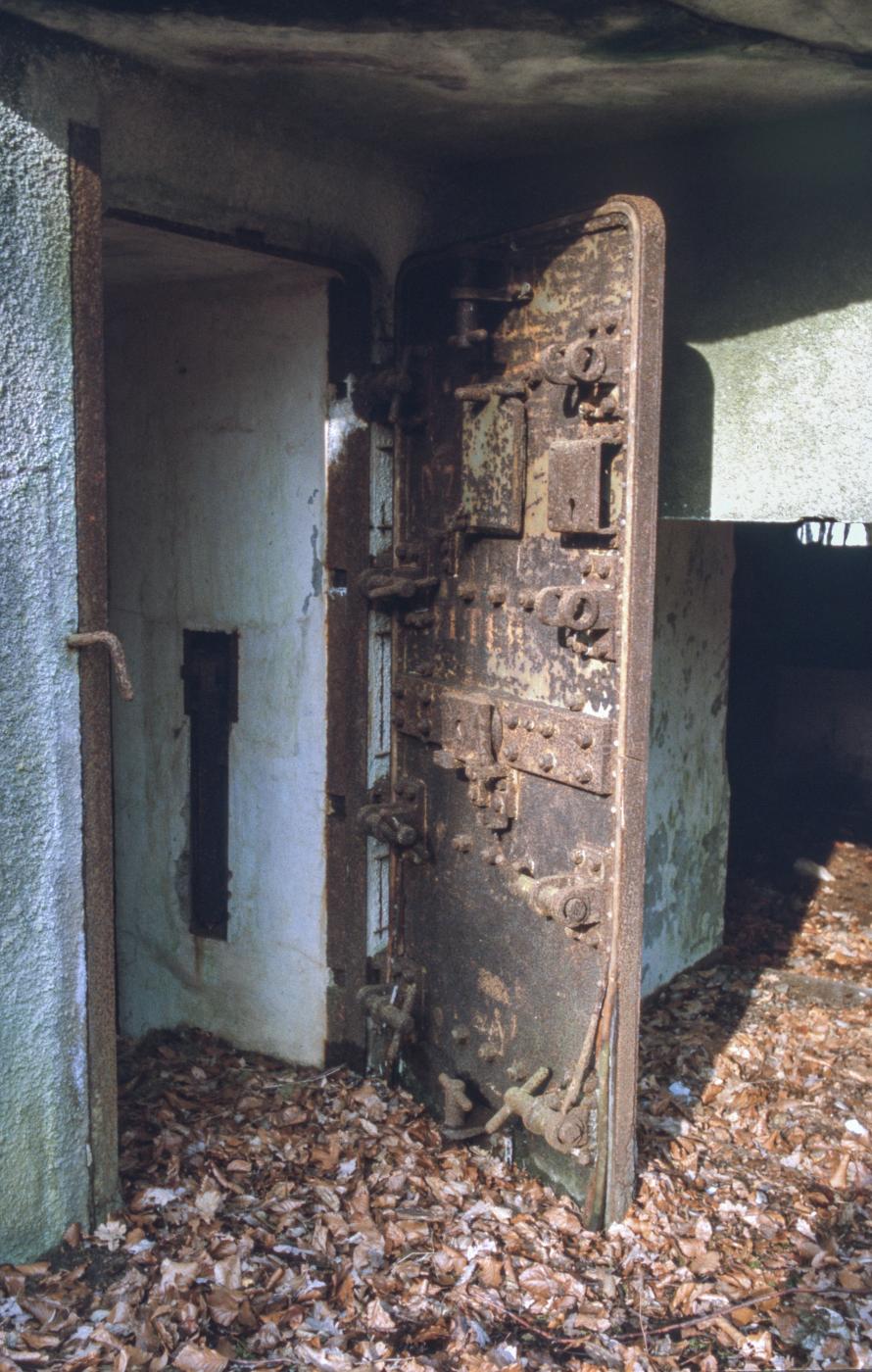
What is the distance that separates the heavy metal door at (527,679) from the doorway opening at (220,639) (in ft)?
1.13

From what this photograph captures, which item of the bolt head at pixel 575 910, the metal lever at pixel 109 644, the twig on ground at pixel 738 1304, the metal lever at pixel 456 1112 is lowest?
the twig on ground at pixel 738 1304

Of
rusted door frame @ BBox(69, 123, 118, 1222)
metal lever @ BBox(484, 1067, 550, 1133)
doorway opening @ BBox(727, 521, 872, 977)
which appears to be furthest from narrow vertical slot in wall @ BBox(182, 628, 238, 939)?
doorway opening @ BBox(727, 521, 872, 977)

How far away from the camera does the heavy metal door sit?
314 cm

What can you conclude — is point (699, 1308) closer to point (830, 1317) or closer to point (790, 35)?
point (830, 1317)

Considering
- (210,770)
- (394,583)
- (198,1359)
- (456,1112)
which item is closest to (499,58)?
(394,583)

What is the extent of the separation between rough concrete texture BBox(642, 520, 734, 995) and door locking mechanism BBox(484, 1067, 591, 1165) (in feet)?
5.43

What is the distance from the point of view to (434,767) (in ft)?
12.8

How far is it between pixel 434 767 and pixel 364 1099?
1.26 m

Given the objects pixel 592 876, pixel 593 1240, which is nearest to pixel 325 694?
pixel 592 876

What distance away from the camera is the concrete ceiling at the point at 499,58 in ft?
8.71

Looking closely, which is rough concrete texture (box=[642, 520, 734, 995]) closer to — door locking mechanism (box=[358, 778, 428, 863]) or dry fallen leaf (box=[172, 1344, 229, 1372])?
door locking mechanism (box=[358, 778, 428, 863])

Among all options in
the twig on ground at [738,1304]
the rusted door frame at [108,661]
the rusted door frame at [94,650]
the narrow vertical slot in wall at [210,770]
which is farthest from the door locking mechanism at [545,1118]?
the narrow vertical slot in wall at [210,770]

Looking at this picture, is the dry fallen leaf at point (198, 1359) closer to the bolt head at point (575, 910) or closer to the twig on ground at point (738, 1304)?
the twig on ground at point (738, 1304)

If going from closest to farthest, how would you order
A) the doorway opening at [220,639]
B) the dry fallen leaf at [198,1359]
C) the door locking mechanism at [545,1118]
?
the dry fallen leaf at [198,1359] → the door locking mechanism at [545,1118] → the doorway opening at [220,639]
